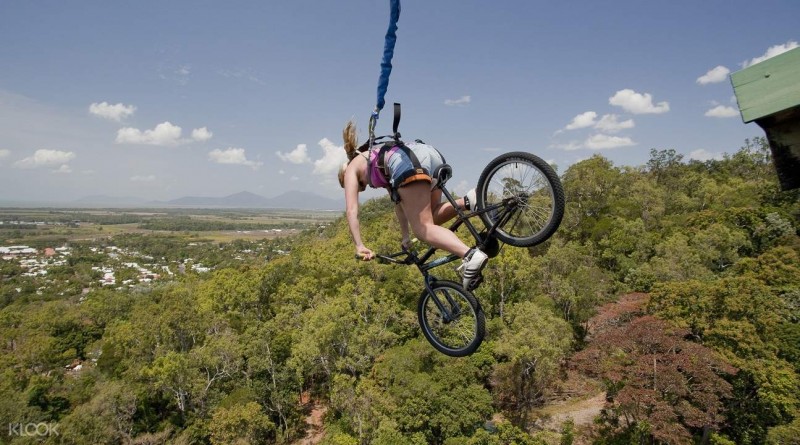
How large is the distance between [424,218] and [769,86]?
8.20 feet

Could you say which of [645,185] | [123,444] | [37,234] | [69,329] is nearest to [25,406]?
[123,444]

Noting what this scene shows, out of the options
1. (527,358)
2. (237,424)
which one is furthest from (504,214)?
(237,424)

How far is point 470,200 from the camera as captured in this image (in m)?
4.06

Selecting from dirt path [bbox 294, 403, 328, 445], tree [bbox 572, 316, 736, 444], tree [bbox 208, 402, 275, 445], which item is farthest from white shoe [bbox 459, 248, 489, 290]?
dirt path [bbox 294, 403, 328, 445]

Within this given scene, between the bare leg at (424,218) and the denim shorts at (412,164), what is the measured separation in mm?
77

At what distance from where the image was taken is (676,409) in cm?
1548

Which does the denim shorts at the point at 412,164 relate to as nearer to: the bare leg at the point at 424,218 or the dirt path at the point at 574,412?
the bare leg at the point at 424,218

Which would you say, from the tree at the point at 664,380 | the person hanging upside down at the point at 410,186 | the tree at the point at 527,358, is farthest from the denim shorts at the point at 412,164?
the tree at the point at 527,358

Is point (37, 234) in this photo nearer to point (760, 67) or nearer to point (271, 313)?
point (271, 313)

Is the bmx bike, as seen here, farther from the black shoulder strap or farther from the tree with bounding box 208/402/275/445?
the tree with bounding box 208/402/275/445

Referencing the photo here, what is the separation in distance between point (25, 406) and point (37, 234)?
160076 mm

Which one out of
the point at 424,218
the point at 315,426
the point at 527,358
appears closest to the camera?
the point at 424,218

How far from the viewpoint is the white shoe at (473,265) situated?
3543 mm

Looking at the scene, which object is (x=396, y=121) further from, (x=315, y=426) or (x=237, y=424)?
(x=315, y=426)
